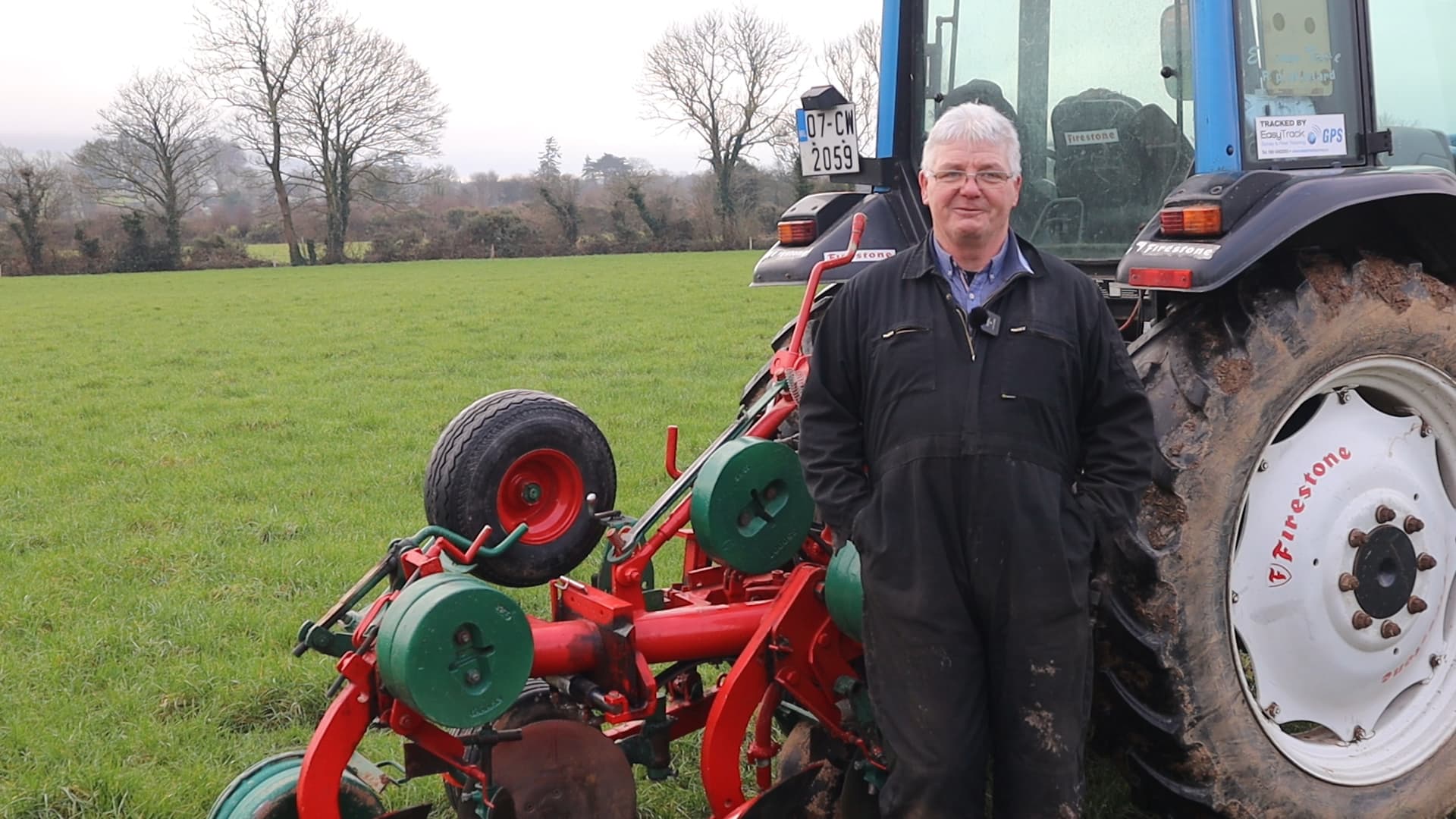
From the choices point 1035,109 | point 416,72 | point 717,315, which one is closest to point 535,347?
point 717,315

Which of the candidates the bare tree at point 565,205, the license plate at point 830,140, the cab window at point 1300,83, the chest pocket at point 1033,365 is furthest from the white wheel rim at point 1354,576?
the bare tree at point 565,205

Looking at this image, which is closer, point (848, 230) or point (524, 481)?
point (524, 481)

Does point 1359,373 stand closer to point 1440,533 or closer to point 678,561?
point 1440,533

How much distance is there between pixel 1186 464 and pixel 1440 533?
97cm

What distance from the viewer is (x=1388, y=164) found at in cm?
377

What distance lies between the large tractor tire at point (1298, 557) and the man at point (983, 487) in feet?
1.29

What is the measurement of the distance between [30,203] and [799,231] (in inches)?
1638

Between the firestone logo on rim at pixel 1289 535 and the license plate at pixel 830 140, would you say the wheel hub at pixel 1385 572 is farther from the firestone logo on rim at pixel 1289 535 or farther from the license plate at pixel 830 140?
the license plate at pixel 830 140

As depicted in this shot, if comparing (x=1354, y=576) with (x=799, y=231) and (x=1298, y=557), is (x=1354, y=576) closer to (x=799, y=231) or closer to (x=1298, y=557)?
(x=1298, y=557)

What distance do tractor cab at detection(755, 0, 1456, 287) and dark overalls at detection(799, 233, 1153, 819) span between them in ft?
2.47

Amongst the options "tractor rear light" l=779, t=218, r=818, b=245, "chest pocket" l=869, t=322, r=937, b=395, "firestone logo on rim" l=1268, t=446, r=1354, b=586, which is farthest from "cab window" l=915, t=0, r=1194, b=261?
"chest pocket" l=869, t=322, r=937, b=395

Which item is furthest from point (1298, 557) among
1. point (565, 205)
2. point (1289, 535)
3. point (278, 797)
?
point (565, 205)

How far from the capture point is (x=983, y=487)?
2551 mm

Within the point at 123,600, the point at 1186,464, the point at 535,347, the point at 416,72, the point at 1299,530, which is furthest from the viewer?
the point at 416,72
